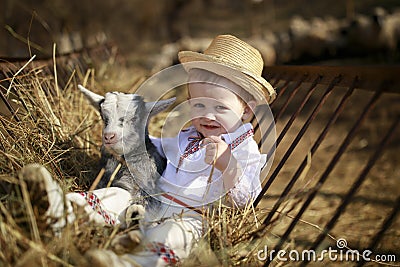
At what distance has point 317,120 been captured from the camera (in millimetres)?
3080

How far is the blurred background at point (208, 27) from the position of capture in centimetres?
439

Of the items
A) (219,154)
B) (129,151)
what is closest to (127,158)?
(129,151)

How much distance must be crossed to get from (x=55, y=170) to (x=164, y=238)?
0.59 metres

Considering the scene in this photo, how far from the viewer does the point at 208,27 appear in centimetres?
823

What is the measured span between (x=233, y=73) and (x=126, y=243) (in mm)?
639

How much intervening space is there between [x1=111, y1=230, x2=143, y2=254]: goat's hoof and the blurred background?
7.80 ft

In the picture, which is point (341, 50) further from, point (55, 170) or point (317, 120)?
point (55, 170)

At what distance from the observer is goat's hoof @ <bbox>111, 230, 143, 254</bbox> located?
1116 millimetres

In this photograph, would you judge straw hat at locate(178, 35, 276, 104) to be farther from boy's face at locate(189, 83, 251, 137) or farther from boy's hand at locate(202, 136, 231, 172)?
boy's hand at locate(202, 136, 231, 172)

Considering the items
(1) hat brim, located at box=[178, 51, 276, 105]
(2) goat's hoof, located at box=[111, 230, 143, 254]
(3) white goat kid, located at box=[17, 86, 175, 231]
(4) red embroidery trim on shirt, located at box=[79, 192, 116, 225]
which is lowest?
(2) goat's hoof, located at box=[111, 230, 143, 254]

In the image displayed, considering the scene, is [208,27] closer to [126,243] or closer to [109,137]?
[109,137]

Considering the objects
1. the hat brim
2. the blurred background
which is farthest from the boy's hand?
the blurred background

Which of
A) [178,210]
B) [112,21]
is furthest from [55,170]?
[112,21]

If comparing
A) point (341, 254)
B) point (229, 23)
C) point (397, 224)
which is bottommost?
point (341, 254)
